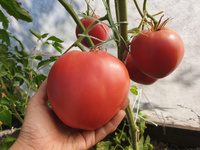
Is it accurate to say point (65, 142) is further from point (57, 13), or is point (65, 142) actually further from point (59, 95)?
point (57, 13)

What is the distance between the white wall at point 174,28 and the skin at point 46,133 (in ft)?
1.50

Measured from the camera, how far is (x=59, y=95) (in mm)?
311

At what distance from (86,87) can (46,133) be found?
22 cm

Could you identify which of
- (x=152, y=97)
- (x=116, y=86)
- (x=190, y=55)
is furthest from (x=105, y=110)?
(x=152, y=97)

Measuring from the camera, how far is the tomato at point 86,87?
0.30 meters

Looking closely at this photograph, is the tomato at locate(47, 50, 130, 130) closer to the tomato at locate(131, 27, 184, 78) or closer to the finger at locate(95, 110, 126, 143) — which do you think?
the tomato at locate(131, 27, 184, 78)

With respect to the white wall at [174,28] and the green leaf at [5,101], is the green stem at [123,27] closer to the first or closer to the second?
the white wall at [174,28]

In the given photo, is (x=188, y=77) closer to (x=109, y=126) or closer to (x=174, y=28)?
(x=174, y=28)

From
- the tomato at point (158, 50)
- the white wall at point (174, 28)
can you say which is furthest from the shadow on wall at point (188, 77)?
the tomato at point (158, 50)

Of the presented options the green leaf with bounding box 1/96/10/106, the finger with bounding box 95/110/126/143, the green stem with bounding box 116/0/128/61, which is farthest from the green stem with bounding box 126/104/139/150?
the green leaf with bounding box 1/96/10/106

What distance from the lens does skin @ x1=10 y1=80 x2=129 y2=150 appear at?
1.43 ft

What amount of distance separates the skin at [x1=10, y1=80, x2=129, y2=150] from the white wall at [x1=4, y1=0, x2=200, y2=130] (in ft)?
1.50

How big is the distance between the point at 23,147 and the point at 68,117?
21 centimetres

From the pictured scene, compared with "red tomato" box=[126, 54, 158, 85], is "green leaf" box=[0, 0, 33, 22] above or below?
above
